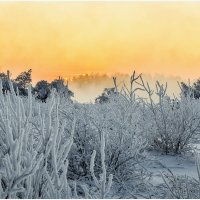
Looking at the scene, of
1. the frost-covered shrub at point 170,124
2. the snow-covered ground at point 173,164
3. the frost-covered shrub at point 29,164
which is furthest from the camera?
the frost-covered shrub at point 170,124

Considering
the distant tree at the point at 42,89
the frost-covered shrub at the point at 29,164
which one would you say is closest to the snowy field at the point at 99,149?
the frost-covered shrub at the point at 29,164

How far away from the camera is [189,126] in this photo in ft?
21.9

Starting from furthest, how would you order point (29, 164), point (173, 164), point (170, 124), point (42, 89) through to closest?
point (42, 89) < point (170, 124) < point (173, 164) < point (29, 164)

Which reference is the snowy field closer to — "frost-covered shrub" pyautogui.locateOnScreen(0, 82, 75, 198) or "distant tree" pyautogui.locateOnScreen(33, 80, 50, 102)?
"frost-covered shrub" pyautogui.locateOnScreen(0, 82, 75, 198)

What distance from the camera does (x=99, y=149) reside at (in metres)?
4.62

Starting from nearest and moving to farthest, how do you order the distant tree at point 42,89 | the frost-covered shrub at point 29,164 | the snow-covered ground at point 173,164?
the frost-covered shrub at point 29,164, the snow-covered ground at point 173,164, the distant tree at point 42,89

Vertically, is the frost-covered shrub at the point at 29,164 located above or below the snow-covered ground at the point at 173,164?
above

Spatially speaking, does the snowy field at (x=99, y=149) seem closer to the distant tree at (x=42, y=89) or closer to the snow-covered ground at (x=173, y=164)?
the snow-covered ground at (x=173, y=164)

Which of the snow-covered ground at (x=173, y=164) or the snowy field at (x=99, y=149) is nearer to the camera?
the snowy field at (x=99, y=149)

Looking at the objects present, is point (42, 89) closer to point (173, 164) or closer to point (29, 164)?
point (173, 164)

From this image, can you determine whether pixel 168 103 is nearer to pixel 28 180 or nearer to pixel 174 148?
pixel 174 148

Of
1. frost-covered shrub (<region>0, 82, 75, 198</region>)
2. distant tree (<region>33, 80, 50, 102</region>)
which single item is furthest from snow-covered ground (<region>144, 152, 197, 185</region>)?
distant tree (<region>33, 80, 50, 102</region>)

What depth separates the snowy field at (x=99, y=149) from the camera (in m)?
2.36

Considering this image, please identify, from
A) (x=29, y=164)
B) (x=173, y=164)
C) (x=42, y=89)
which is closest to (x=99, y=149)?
(x=173, y=164)
